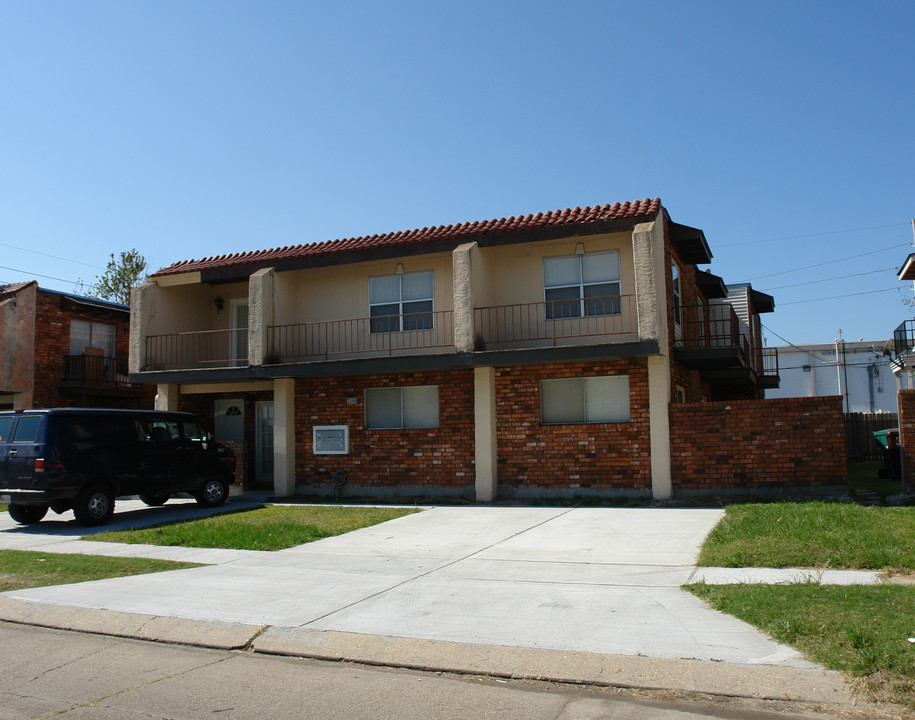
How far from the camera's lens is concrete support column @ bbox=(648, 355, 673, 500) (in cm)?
1473

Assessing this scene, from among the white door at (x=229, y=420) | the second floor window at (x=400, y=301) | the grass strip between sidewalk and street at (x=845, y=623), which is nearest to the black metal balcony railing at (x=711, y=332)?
the second floor window at (x=400, y=301)

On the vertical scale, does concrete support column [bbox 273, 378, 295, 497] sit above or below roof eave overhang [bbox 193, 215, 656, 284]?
below

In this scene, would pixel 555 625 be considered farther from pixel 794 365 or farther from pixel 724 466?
pixel 794 365

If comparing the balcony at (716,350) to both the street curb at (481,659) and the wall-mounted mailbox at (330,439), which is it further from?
the street curb at (481,659)

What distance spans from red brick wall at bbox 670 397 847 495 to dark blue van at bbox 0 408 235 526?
375 inches

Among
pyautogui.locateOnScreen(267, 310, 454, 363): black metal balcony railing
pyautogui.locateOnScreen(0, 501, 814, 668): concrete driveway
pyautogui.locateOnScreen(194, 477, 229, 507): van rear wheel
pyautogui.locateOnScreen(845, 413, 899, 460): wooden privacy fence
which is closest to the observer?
pyautogui.locateOnScreen(0, 501, 814, 668): concrete driveway

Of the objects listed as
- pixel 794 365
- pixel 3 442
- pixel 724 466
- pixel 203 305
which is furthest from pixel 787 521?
pixel 794 365

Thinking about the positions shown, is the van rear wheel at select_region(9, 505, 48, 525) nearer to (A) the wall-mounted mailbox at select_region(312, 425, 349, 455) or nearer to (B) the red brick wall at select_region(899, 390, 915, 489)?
(A) the wall-mounted mailbox at select_region(312, 425, 349, 455)

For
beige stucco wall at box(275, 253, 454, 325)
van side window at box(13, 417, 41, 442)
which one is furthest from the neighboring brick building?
van side window at box(13, 417, 41, 442)

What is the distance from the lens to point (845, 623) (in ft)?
18.2

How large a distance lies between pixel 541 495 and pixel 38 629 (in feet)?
33.8

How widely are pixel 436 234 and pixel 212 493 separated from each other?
7.26 m

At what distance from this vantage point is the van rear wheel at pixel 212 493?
51.9 feet

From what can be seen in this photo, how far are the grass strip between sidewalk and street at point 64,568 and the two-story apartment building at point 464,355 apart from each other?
7.54m
